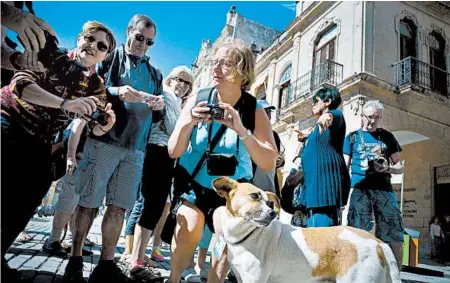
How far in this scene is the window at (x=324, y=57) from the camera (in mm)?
9969

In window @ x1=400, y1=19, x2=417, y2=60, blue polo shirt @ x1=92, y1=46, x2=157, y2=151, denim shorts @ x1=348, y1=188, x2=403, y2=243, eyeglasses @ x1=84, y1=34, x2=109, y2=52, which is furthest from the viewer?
window @ x1=400, y1=19, x2=417, y2=60

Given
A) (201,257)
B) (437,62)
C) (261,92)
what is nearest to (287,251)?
(201,257)

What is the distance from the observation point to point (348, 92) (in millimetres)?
9188

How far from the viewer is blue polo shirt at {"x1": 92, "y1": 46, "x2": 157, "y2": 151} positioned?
1.85 m

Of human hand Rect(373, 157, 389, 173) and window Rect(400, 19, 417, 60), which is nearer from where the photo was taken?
human hand Rect(373, 157, 389, 173)

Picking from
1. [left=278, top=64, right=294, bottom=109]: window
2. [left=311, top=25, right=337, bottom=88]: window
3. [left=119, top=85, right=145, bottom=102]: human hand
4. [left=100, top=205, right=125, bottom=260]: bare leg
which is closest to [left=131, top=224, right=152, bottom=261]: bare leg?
[left=100, top=205, right=125, bottom=260]: bare leg

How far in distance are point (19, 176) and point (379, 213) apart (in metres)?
2.43

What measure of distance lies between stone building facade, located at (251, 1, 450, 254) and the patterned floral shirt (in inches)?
332

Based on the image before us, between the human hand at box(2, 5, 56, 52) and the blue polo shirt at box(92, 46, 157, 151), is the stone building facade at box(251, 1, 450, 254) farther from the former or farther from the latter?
the human hand at box(2, 5, 56, 52)

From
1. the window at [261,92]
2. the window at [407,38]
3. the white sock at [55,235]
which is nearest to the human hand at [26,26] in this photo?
the white sock at [55,235]

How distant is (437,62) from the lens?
10.6m

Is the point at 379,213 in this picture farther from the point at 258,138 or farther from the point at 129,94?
the point at 129,94

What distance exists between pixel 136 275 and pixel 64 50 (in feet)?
4.84

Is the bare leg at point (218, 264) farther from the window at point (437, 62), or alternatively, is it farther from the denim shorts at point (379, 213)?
the window at point (437, 62)
